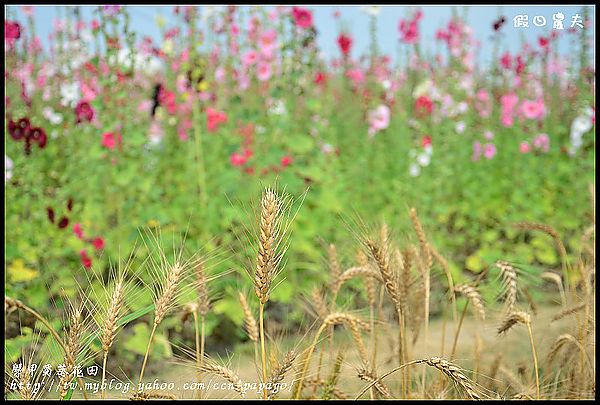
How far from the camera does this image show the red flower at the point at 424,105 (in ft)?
19.4

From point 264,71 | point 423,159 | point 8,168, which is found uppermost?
point 264,71

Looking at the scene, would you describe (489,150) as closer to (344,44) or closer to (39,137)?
(344,44)

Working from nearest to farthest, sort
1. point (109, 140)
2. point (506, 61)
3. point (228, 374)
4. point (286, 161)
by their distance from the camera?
1. point (228, 374)
2. point (109, 140)
3. point (286, 161)
4. point (506, 61)

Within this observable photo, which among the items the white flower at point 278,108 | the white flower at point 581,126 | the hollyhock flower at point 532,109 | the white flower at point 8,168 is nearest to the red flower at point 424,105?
the hollyhock flower at point 532,109

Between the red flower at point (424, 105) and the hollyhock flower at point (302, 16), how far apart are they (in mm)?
1727

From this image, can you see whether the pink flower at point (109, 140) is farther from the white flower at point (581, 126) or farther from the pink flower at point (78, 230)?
the white flower at point (581, 126)

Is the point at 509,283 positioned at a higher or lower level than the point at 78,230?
higher

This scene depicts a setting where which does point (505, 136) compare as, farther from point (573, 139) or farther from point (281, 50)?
point (281, 50)

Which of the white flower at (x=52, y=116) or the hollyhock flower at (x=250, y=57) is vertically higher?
the hollyhock flower at (x=250, y=57)

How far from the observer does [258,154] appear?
4422mm

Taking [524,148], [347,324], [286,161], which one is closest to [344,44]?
[286,161]

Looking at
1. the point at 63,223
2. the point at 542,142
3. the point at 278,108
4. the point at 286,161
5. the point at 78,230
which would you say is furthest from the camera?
the point at 542,142

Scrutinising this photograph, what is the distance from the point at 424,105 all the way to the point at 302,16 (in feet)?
6.04

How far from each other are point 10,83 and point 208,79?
1.41 metres
